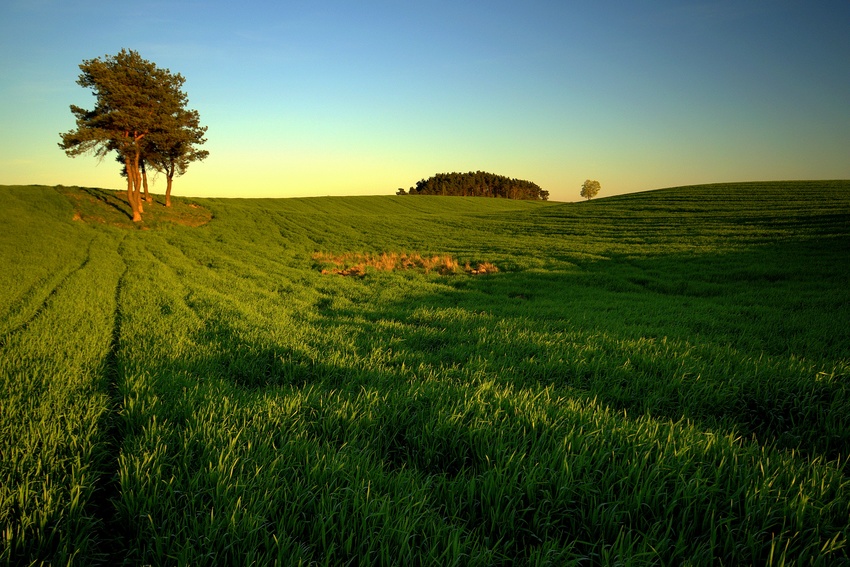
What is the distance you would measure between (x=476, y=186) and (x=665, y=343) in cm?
14811

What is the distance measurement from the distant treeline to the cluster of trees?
355ft

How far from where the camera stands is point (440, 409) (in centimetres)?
338

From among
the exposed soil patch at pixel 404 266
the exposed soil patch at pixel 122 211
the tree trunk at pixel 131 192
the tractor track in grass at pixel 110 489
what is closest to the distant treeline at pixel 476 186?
the exposed soil patch at pixel 122 211

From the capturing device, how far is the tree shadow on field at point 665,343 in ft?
13.2

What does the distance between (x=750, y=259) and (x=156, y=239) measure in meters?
36.3

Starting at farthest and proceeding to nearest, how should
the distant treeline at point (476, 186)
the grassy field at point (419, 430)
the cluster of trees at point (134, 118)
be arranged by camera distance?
the distant treeline at point (476, 186) < the cluster of trees at point (134, 118) < the grassy field at point (419, 430)

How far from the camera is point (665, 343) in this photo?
6105 mm

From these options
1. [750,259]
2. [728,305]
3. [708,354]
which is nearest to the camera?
[708,354]

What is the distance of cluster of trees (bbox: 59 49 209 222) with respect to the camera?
96.7 ft

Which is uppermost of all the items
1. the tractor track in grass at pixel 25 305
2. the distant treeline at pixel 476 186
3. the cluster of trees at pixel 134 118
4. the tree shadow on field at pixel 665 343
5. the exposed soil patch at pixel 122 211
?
the distant treeline at pixel 476 186

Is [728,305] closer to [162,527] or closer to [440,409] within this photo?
[440,409]

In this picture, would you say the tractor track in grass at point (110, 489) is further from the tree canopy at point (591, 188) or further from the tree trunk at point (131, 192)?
the tree canopy at point (591, 188)

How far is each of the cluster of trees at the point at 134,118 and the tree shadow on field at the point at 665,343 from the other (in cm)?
3324

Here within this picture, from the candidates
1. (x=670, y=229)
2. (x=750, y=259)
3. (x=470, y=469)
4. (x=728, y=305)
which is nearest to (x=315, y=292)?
(x=470, y=469)
